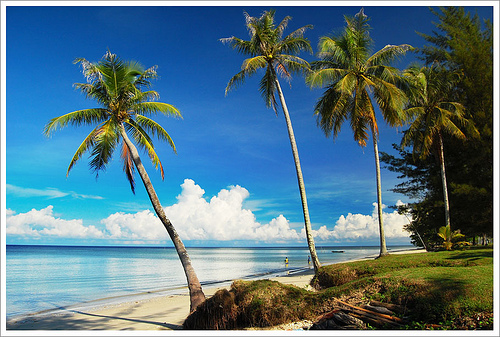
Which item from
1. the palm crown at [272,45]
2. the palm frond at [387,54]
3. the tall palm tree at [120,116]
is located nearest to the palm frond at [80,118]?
the tall palm tree at [120,116]

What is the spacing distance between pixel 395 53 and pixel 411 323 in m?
16.3

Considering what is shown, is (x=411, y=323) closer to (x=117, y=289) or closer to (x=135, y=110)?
(x=135, y=110)

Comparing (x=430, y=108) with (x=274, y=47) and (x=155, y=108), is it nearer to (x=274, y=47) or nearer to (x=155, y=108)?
(x=274, y=47)

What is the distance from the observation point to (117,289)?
879 inches

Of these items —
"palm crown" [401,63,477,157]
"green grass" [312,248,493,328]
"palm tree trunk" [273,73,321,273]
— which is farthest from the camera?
"palm crown" [401,63,477,157]

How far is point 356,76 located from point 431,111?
6.87 m

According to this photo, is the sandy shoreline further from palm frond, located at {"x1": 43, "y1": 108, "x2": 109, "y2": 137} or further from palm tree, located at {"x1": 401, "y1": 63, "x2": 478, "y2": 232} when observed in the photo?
palm tree, located at {"x1": 401, "y1": 63, "x2": 478, "y2": 232}

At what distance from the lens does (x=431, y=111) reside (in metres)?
21.7

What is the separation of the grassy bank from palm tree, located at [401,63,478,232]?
13287 mm

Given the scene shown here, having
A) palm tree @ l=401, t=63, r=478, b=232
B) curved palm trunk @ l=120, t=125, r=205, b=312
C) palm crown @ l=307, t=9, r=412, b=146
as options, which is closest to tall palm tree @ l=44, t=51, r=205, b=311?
curved palm trunk @ l=120, t=125, r=205, b=312

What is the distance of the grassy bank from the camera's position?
6652mm

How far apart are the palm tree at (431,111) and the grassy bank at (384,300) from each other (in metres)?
13.3

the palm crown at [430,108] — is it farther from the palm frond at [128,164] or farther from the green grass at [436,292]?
the palm frond at [128,164]

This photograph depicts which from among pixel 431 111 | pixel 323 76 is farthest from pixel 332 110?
pixel 431 111
